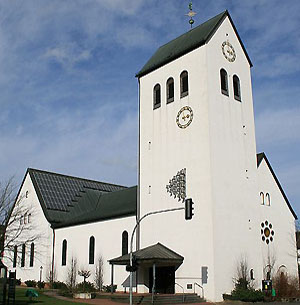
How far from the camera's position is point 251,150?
37156 millimetres

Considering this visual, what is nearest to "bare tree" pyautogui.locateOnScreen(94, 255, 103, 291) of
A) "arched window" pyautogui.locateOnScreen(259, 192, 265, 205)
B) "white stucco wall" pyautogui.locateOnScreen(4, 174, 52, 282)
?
"white stucco wall" pyautogui.locateOnScreen(4, 174, 52, 282)

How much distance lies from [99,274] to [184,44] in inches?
840

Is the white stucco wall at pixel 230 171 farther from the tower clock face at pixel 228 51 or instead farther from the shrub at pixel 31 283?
the shrub at pixel 31 283

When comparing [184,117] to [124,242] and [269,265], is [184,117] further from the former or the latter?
[269,265]

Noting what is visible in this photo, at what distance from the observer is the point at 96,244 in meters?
42.2

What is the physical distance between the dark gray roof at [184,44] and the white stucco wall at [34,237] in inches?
779

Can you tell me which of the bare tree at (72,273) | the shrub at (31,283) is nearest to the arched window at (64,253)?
the bare tree at (72,273)

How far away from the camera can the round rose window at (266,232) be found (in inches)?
1464

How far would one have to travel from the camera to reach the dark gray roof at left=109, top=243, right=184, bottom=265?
104ft

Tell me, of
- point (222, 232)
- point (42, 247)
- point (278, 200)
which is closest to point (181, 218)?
point (222, 232)

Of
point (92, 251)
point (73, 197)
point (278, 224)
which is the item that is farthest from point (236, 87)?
point (73, 197)

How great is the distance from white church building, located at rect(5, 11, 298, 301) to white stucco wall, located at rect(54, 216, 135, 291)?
103 mm

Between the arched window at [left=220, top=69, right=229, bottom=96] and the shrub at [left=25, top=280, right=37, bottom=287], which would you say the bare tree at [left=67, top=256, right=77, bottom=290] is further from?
the arched window at [left=220, top=69, right=229, bottom=96]

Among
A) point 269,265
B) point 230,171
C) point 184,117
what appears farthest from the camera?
point 269,265
